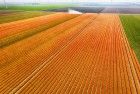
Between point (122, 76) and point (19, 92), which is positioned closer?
point (19, 92)

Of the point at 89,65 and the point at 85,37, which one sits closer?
the point at 89,65

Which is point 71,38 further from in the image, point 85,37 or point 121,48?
point 121,48

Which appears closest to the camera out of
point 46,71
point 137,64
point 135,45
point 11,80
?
point 11,80

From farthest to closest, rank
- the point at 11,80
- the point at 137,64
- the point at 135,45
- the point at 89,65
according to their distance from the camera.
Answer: the point at 135,45
the point at 137,64
the point at 89,65
the point at 11,80

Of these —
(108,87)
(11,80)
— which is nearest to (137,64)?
(108,87)

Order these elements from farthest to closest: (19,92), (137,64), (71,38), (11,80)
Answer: (71,38) < (137,64) < (11,80) < (19,92)

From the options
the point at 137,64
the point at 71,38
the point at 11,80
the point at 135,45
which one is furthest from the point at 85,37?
the point at 11,80

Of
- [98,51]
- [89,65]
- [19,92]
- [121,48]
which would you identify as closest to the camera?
[19,92]

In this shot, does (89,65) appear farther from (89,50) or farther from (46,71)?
(89,50)
